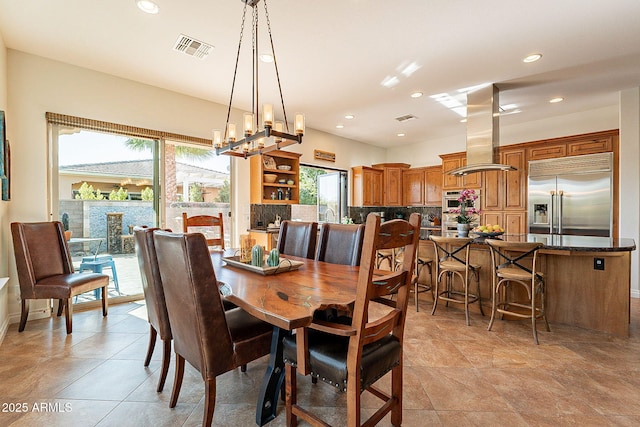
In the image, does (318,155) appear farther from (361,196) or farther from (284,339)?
(284,339)

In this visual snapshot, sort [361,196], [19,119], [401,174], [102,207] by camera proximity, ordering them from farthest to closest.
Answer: [401,174]
[361,196]
[102,207]
[19,119]

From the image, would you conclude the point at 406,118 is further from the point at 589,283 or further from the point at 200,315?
the point at 200,315

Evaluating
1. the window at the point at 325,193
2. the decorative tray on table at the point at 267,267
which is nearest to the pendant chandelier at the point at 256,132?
the decorative tray on table at the point at 267,267

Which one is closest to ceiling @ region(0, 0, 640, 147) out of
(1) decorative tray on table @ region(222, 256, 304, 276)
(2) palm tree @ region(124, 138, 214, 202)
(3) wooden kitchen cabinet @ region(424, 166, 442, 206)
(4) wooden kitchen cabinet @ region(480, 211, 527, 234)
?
(2) palm tree @ region(124, 138, 214, 202)

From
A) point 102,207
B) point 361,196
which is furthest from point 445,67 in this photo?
point 102,207

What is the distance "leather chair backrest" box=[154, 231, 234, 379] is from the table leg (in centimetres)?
25

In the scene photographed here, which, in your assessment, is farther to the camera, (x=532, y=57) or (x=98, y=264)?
(x=98, y=264)

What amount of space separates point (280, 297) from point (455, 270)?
2.51m

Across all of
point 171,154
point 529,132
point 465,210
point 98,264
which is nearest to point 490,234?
point 465,210

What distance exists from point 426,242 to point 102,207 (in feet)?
14.0

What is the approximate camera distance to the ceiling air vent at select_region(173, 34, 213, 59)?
285cm

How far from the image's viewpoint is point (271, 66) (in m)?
3.35

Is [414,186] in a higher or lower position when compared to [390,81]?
lower

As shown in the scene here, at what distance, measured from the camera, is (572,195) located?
15.0 ft
